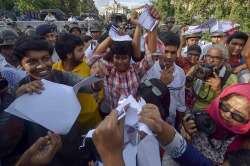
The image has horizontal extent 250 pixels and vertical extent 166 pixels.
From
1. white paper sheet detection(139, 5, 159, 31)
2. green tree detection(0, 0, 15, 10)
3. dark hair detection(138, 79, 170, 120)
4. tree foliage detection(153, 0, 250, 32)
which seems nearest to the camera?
dark hair detection(138, 79, 170, 120)

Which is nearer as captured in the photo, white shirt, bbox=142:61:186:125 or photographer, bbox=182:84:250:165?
photographer, bbox=182:84:250:165

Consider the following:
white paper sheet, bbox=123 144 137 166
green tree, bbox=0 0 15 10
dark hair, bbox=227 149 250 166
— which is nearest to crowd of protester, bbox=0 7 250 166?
dark hair, bbox=227 149 250 166

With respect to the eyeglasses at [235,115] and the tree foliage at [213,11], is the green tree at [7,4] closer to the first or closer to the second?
the tree foliage at [213,11]

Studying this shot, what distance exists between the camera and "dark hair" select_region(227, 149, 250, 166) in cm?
171

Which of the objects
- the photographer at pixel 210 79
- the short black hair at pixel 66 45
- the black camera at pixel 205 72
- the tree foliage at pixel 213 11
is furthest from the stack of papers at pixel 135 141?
the tree foliage at pixel 213 11

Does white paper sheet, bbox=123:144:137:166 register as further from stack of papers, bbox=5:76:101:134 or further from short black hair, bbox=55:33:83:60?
short black hair, bbox=55:33:83:60

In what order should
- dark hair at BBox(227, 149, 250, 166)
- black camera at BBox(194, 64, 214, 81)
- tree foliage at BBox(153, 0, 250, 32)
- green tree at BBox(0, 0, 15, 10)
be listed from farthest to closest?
green tree at BBox(0, 0, 15, 10), tree foliage at BBox(153, 0, 250, 32), black camera at BBox(194, 64, 214, 81), dark hair at BBox(227, 149, 250, 166)

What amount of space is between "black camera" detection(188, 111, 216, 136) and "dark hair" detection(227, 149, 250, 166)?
159 mm

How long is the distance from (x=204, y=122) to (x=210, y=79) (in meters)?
1.44

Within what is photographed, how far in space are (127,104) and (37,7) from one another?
1169 inches

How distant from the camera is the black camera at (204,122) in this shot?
6.19 feet

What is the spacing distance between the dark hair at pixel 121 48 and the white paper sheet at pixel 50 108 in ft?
4.55

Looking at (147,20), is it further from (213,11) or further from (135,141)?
(213,11)

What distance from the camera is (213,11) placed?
13.9 m
